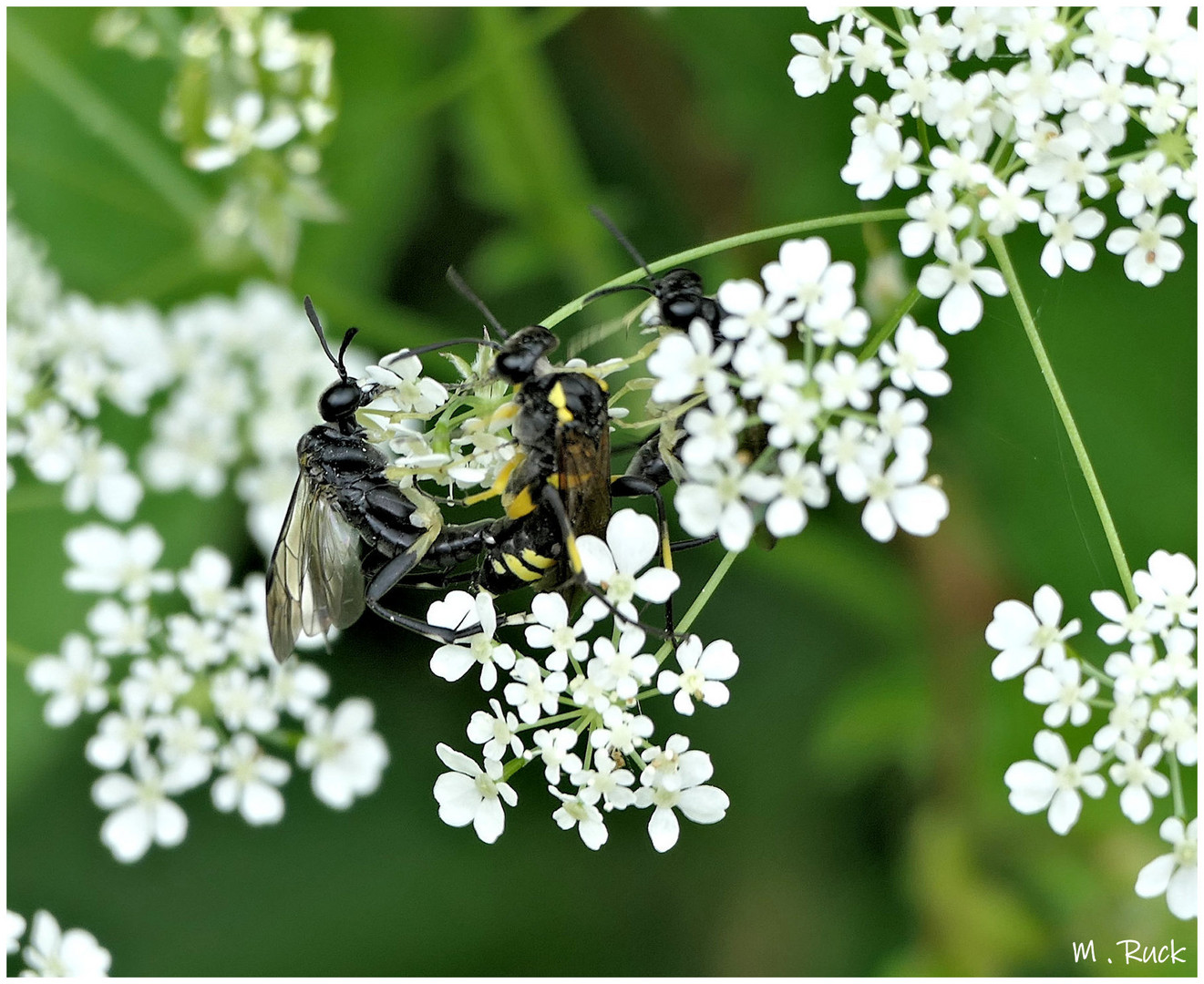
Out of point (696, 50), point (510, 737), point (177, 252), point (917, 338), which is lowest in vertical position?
point (510, 737)

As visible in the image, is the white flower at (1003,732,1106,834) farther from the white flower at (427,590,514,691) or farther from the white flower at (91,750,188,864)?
the white flower at (91,750,188,864)

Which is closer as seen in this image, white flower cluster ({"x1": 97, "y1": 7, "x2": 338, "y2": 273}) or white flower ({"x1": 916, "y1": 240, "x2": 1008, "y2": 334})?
white flower ({"x1": 916, "y1": 240, "x2": 1008, "y2": 334})

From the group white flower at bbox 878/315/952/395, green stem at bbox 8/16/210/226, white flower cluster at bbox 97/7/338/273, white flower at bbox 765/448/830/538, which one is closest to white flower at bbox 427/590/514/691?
white flower at bbox 765/448/830/538

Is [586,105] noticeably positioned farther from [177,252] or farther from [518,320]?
[177,252]

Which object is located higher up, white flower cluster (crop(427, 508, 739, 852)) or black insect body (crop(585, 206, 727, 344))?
black insect body (crop(585, 206, 727, 344))

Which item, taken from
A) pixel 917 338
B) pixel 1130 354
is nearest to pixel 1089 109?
pixel 917 338

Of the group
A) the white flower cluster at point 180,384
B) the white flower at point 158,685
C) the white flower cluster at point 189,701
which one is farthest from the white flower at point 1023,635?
the white flower cluster at point 180,384
